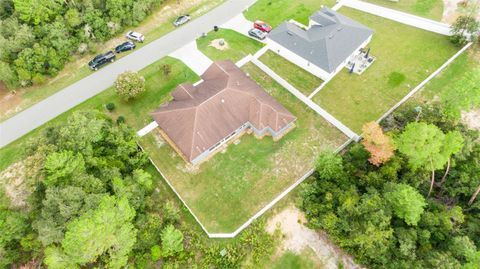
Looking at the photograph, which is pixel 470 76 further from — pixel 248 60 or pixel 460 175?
pixel 248 60

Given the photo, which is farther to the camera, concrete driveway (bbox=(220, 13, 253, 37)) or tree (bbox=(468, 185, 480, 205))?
concrete driveway (bbox=(220, 13, 253, 37))

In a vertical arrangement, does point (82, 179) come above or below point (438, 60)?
above

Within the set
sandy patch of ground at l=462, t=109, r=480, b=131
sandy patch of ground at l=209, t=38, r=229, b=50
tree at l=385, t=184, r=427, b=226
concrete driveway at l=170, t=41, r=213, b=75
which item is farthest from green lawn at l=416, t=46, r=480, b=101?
concrete driveway at l=170, t=41, r=213, b=75

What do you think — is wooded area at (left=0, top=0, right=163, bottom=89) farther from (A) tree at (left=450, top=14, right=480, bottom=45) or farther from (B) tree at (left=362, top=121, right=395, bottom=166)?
(A) tree at (left=450, top=14, right=480, bottom=45)

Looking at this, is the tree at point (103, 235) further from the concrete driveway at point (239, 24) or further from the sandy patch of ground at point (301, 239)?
the concrete driveway at point (239, 24)

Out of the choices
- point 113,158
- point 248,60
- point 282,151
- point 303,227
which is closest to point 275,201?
point 303,227
